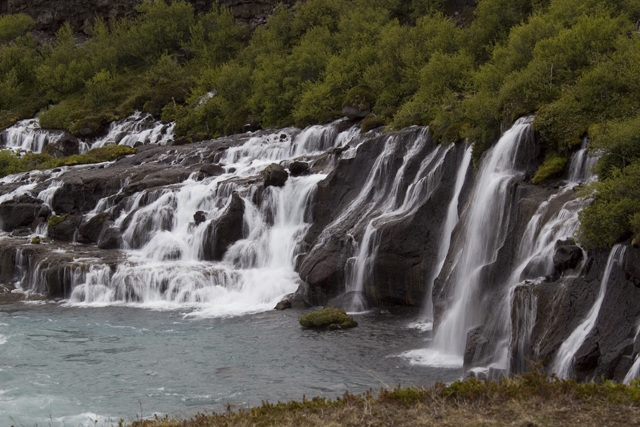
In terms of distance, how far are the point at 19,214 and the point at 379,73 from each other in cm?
2827

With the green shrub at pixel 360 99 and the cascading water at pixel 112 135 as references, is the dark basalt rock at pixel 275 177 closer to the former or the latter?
the green shrub at pixel 360 99

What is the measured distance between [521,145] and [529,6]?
2728 centimetres

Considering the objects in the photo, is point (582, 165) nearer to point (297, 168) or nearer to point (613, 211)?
point (613, 211)

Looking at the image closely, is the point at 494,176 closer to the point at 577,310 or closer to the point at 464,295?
the point at 464,295

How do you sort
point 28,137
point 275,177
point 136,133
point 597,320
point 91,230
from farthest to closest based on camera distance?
point 28,137 → point 136,133 → point 91,230 → point 275,177 → point 597,320

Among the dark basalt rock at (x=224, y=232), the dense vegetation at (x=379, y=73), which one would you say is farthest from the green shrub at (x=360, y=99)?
the dark basalt rock at (x=224, y=232)

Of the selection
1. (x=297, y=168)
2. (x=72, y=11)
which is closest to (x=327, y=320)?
(x=297, y=168)

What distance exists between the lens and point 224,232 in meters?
38.5

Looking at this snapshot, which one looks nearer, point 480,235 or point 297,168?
point 480,235

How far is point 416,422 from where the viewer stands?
35.8ft

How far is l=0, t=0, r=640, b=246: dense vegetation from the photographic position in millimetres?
24734

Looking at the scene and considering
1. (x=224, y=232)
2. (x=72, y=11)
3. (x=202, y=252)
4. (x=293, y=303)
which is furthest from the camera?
(x=72, y=11)

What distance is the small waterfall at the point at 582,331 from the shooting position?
16344 millimetres

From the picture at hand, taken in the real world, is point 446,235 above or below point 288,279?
above
